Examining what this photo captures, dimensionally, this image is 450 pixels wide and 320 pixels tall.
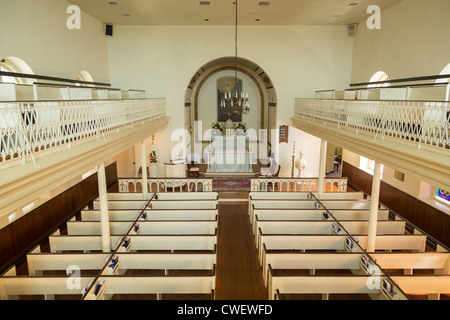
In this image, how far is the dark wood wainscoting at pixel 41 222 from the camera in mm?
8148

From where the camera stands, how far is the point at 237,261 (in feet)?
27.4

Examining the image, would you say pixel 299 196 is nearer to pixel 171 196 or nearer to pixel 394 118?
pixel 171 196

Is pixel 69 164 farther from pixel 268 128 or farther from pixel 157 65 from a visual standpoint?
pixel 268 128

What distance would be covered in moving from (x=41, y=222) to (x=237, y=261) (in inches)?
244

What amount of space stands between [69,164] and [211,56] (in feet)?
39.0

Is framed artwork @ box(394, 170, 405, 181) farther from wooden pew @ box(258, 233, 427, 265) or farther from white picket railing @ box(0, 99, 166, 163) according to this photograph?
white picket railing @ box(0, 99, 166, 163)

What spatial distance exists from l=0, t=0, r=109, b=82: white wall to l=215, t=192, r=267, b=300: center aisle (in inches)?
302

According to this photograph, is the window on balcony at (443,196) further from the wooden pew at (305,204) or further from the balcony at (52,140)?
the balcony at (52,140)

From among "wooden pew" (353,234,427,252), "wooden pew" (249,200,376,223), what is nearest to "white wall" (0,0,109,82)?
"wooden pew" (249,200,376,223)

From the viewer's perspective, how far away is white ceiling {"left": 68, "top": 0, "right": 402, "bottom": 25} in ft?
38.6

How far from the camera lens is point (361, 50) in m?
14.6

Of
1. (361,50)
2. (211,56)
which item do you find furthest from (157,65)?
(361,50)

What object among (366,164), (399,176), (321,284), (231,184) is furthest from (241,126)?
(321,284)
